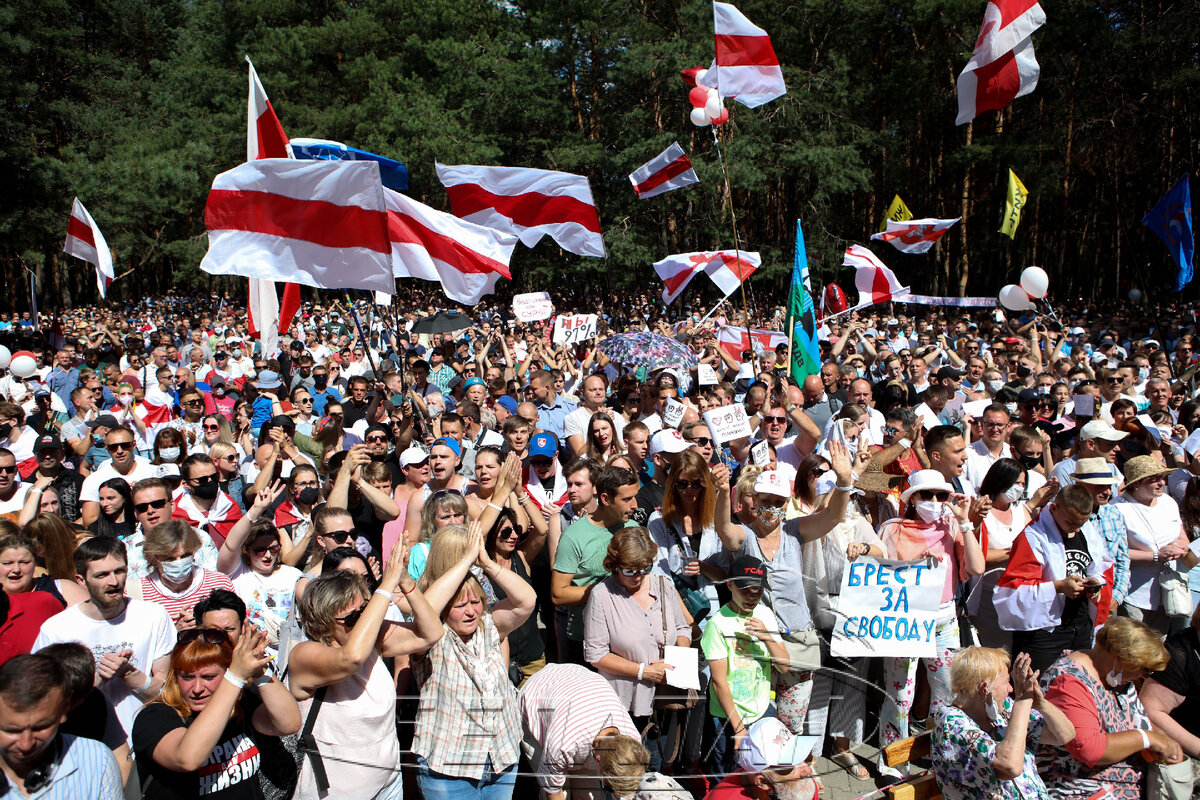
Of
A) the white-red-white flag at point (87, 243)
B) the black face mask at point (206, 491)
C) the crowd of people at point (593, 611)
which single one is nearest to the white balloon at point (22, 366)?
the white-red-white flag at point (87, 243)

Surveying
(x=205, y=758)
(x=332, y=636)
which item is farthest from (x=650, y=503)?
(x=205, y=758)

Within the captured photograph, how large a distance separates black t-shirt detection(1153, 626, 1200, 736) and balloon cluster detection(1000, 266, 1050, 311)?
9.54 meters

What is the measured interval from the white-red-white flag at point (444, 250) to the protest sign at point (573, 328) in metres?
4.60

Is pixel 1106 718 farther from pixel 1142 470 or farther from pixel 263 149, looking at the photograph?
pixel 263 149

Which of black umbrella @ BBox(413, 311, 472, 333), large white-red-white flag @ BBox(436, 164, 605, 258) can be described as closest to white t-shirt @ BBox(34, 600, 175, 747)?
large white-red-white flag @ BBox(436, 164, 605, 258)

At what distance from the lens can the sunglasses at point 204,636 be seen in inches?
124

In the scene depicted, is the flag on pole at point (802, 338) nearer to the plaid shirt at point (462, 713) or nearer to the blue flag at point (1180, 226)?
the plaid shirt at point (462, 713)

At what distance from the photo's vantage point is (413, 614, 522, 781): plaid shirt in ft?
11.5

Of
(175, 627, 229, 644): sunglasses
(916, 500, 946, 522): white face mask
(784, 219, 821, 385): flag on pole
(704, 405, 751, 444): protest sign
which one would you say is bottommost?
(175, 627, 229, 644): sunglasses

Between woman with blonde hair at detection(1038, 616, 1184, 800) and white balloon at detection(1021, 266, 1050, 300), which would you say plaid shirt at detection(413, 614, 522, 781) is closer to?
woman with blonde hair at detection(1038, 616, 1184, 800)

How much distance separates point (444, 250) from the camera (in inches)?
307

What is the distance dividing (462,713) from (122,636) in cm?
147

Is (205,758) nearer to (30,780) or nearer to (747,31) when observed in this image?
(30,780)

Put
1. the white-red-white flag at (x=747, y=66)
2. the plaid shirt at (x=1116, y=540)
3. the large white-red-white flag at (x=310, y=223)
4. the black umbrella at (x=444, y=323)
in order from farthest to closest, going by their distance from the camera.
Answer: the black umbrella at (x=444, y=323)
the white-red-white flag at (x=747, y=66)
the large white-red-white flag at (x=310, y=223)
the plaid shirt at (x=1116, y=540)
